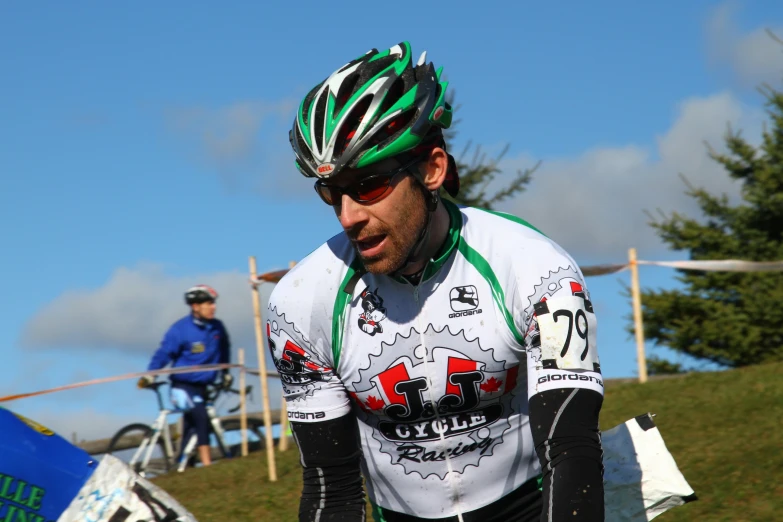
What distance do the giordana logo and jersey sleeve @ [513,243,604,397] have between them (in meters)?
0.19

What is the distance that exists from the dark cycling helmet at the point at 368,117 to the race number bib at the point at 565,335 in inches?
26.3

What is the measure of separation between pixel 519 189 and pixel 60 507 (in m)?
19.3

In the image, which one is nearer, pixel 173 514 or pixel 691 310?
pixel 173 514

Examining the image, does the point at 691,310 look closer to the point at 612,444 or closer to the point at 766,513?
the point at 766,513

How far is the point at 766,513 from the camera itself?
750 centimetres

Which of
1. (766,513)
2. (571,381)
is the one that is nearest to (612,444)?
(571,381)

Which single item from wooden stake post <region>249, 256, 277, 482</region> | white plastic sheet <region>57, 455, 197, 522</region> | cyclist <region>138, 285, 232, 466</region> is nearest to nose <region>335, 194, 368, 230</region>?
white plastic sheet <region>57, 455, 197, 522</region>

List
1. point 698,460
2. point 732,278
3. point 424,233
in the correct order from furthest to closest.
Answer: point 732,278
point 698,460
point 424,233

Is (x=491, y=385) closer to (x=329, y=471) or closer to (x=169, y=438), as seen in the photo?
(x=329, y=471)

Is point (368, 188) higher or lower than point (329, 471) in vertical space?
higher

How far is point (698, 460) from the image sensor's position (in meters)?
9.25

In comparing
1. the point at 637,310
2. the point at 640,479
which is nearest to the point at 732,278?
the point at 637,310

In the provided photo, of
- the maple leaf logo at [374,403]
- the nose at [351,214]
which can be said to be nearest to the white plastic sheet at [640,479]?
the maple leaf logo at [374,403]

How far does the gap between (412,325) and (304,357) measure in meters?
0.37
